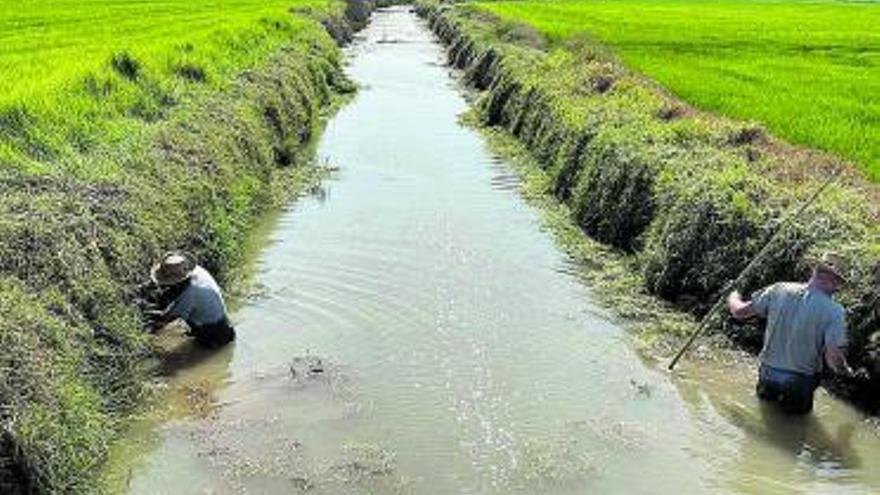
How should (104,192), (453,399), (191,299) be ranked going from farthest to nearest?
(104,192), (191,299), (453,399)

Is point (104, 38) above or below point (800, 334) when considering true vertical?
below

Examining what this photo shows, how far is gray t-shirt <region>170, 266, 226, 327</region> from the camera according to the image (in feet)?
32.9

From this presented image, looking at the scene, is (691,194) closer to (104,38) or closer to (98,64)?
(98,64)

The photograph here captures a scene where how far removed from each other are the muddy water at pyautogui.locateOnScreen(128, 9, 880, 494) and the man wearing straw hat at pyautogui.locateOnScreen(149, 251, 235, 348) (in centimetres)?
29

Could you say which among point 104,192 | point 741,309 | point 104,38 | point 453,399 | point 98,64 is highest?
point 98,64

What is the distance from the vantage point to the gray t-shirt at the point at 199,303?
1002 cm

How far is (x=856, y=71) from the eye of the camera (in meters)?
24.5

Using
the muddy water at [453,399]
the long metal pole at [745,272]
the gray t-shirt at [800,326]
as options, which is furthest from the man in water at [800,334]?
the long metal pole at [745,272]

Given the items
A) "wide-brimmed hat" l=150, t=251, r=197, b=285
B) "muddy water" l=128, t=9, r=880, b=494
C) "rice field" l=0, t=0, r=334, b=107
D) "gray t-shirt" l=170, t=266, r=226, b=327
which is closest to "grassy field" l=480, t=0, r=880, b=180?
"muddy water" l=128, t=9, r=880, b=494

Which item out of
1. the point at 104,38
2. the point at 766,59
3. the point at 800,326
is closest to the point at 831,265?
the point at 800,326

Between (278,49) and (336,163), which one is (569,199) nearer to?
(336,163)

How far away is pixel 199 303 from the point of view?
10117 mm

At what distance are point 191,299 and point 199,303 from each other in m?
0.11

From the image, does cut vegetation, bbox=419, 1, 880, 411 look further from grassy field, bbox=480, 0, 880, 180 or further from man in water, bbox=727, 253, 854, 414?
grassy field, bbox=480, 0, 880, 180
